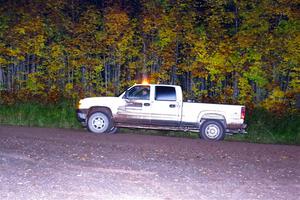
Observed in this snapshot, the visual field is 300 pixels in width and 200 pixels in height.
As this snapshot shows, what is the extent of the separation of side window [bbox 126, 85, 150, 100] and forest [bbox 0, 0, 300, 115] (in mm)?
4436

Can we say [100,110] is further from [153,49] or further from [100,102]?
[153,49]

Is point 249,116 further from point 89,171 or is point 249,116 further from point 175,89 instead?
point 89,171

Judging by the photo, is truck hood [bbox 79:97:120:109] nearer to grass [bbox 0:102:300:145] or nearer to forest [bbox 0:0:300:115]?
grass [bbox 0:102:300:145]

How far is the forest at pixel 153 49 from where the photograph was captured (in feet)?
62.9

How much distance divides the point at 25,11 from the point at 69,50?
8.26ft

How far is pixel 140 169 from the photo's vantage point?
376 inches

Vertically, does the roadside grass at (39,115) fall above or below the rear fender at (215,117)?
below

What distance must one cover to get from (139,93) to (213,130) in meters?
2.64

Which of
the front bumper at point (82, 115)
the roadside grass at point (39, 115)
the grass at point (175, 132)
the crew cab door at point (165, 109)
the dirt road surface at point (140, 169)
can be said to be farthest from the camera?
the roadside grass at point (39, 115)

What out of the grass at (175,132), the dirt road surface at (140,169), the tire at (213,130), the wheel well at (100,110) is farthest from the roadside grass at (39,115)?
the tire at (213,130)

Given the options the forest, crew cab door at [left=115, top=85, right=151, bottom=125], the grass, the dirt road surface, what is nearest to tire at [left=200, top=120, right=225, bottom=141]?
the grass

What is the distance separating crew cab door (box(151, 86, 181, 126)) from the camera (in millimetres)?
15883

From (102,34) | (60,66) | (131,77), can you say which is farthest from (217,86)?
(60,66)

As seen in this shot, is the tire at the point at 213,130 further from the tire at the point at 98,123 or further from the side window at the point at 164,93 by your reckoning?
→ the tire at the point at 98,123
